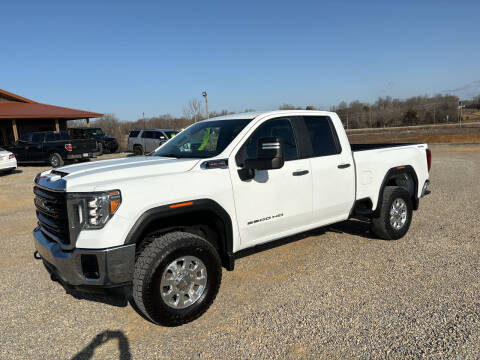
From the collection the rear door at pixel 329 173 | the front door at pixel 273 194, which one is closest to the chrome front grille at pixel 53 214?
the front door at pixel 273 194

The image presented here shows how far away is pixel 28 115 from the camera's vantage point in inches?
912

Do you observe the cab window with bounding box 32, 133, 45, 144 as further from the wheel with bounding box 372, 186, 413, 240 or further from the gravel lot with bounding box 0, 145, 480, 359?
the wheel with bounding box 372, 186, 413, 240

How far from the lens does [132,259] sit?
2.91 metres

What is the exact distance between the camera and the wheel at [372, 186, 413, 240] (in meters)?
5.09

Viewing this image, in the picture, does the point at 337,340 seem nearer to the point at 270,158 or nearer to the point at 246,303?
the point at 246,303

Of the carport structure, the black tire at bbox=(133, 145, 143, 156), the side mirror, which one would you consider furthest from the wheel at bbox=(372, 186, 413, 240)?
the carport structure

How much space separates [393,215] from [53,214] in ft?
14.7

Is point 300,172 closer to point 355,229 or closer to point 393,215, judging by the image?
point 393,215

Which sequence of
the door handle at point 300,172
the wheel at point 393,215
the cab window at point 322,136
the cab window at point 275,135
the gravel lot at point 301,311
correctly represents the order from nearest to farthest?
the gravel lot at point 301,311 < the cab window at point 275,135 < the door handle at point 300,172 < the cab window at point 322,136 < the wheel at point 393,215

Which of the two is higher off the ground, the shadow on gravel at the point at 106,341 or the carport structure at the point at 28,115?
the carport structure at the point at 28,115

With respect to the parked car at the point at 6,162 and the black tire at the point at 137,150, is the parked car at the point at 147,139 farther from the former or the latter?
the parked car at the point at 6,162

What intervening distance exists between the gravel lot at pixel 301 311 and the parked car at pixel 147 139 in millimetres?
16168

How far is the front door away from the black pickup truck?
1475 cm

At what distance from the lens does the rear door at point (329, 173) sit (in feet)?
14.0
